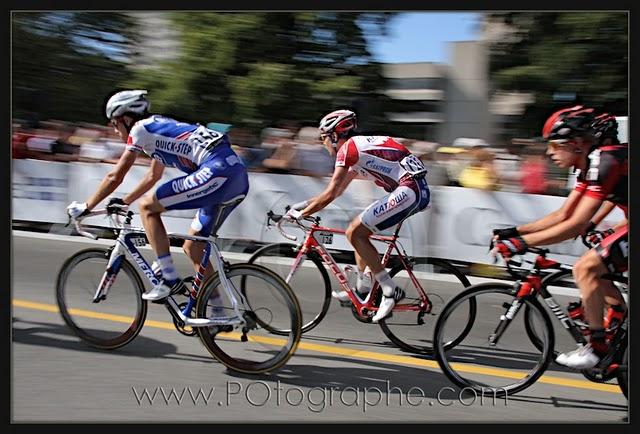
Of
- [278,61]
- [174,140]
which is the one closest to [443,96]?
[278,61]

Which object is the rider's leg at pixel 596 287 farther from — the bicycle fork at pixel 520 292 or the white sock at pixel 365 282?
the white sock at pixel 365 282

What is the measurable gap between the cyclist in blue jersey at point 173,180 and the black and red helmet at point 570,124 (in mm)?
2225

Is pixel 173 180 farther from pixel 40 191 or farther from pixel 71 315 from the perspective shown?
pixel 40 191

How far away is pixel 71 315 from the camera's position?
6.36 meters

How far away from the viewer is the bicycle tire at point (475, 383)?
5297 millimetres

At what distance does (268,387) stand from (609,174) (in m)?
2.67

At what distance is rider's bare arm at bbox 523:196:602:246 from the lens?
16.1ft

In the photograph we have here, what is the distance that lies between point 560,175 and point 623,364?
5096 mm

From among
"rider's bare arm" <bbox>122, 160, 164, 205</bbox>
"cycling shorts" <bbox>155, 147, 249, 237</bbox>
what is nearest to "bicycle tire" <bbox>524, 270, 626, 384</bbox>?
"cycling shorts" <bbox>155, 147, 249, 237</bbox>

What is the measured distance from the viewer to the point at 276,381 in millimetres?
5742

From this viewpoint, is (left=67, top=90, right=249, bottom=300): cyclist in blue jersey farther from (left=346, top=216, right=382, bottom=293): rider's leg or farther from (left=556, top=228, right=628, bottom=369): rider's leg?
(left=556, top=228, right=628, bottom=369): rider's leg

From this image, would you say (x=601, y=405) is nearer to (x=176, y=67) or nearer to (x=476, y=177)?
(x=476, y=177)

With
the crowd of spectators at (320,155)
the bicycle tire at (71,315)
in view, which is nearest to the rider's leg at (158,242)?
the bicycle tire at (71,315)

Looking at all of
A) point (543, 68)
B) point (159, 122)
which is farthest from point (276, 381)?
point (543, 68)
